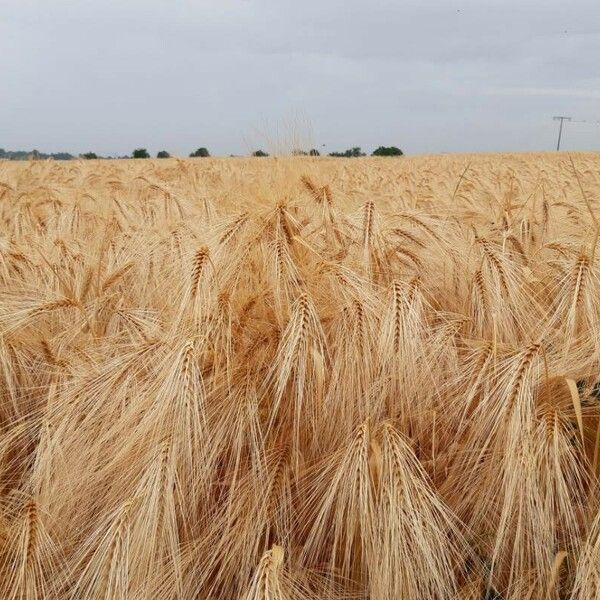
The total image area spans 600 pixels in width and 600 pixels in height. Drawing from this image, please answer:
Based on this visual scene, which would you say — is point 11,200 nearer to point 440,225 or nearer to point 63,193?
point 63,193

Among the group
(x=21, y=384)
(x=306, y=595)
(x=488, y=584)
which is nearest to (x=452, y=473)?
(x=488, y=584)

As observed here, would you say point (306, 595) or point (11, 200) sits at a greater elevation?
point (11, 200)

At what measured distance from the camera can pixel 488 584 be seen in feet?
5.12

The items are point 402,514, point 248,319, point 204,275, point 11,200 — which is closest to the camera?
point 402,514

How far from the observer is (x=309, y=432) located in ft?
5.89

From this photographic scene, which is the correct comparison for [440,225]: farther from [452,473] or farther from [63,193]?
[63,193]

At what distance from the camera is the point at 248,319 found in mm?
2008

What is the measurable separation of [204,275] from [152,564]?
784 mm

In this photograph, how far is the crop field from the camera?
1.48 meters

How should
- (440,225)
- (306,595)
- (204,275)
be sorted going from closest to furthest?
(306,595) < (204,275) < (440,225)

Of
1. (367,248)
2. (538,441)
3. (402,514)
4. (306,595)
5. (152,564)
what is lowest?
(306,595)

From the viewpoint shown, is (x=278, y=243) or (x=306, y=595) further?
(x=278, y=243)

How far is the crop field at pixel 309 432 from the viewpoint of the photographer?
1.48m

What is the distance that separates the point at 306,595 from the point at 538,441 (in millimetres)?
663
